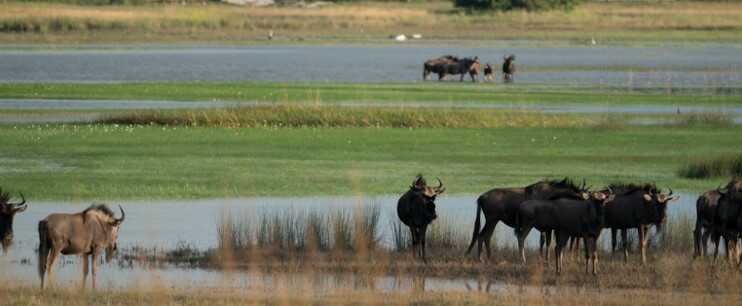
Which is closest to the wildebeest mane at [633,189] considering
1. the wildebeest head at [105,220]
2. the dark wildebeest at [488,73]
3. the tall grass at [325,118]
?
the wildebeest head at [105,220]

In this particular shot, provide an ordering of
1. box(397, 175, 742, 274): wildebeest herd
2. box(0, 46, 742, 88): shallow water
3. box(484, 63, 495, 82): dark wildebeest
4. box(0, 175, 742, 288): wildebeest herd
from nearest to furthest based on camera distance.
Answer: box(0, 175, 742, 288): wildebeest herd, box(397, 175, 742, 274): wildebeest herd, box(484, 63, 495, 82): dark wildebeest, box(0, 46, 742, 88): shallow water

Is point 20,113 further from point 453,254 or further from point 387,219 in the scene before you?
point 453,254

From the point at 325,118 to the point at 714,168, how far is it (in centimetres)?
1274

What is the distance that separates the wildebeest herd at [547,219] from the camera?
59.3 feet

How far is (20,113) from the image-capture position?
4462 cm

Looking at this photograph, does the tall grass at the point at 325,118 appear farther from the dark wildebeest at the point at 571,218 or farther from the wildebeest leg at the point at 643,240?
the dark wildebeest at the point at 571,218

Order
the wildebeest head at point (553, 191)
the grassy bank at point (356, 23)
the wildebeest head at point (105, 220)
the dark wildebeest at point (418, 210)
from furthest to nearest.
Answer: the grassy bank at point (356, 23) → the dark wildebeest at point (418, 210) → the wildebeest head at point (553, 191) → the wildebeest head at point (105, 220)

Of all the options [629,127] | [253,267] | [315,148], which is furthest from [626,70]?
[253,267]

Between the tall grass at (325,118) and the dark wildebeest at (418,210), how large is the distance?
19.6 meters

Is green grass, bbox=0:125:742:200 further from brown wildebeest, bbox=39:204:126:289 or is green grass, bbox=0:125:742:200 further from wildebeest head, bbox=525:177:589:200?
brown wildebeest, bbox=39:204:126:289

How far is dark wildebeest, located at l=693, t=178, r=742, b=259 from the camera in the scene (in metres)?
19.2

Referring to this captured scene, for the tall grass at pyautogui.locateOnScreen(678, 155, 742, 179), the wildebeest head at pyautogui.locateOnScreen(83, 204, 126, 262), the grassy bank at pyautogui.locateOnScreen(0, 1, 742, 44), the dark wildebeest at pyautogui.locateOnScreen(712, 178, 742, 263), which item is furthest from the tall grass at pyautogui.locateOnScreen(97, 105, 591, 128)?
the grassy bank at pyautogui.locateOnScreen(0, 1, 742, 44)

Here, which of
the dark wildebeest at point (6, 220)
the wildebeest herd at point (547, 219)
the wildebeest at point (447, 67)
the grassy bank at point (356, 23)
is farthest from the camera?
the grassy bank at point (356, 23)

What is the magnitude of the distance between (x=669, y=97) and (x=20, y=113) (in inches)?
814
